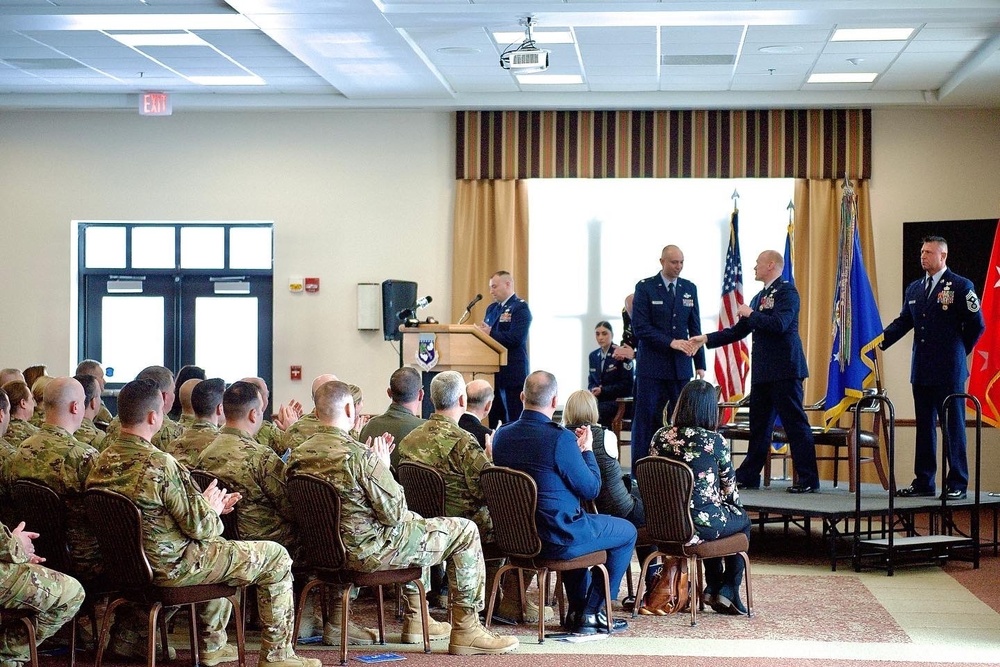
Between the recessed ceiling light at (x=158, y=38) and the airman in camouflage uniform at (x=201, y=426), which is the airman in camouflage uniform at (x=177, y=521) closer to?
the airman in camouflage uniform at (x=201, y=426)

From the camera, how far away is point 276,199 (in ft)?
40.8

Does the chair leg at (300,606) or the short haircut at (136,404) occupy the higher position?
the short haircut at (136,404)

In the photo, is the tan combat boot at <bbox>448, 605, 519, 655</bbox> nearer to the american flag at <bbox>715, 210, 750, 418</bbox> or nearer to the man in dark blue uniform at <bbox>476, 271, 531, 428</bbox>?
the man in dark blue uniform at <bbox>476, 271, 531, 428</bbox>

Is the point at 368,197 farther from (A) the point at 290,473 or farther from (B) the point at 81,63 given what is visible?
(A) the point at 290,473

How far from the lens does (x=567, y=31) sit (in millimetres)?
9461

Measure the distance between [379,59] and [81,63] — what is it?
108 inches

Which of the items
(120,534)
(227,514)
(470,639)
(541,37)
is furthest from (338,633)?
(541,37)

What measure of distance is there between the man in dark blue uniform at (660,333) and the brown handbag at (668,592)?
2.60 metres

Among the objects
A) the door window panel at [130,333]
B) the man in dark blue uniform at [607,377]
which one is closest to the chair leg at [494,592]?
the man in dark blue uniform at [607,377]

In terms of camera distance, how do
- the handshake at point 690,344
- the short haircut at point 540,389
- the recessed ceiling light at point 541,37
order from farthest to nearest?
the recessed ceiling light at point 541,37, the handshake at point 690,344, the short haircut at point 540,389

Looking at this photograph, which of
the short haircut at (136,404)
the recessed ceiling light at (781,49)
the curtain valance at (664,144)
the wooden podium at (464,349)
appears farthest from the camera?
the curtain valance at (664,144)

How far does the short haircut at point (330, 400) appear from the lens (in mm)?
4980

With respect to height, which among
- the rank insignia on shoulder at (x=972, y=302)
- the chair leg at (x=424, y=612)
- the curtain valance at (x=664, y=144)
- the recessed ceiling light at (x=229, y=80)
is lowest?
the chair leg at (x=424, y=612)

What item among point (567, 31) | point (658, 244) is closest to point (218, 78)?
point (567, 31)
